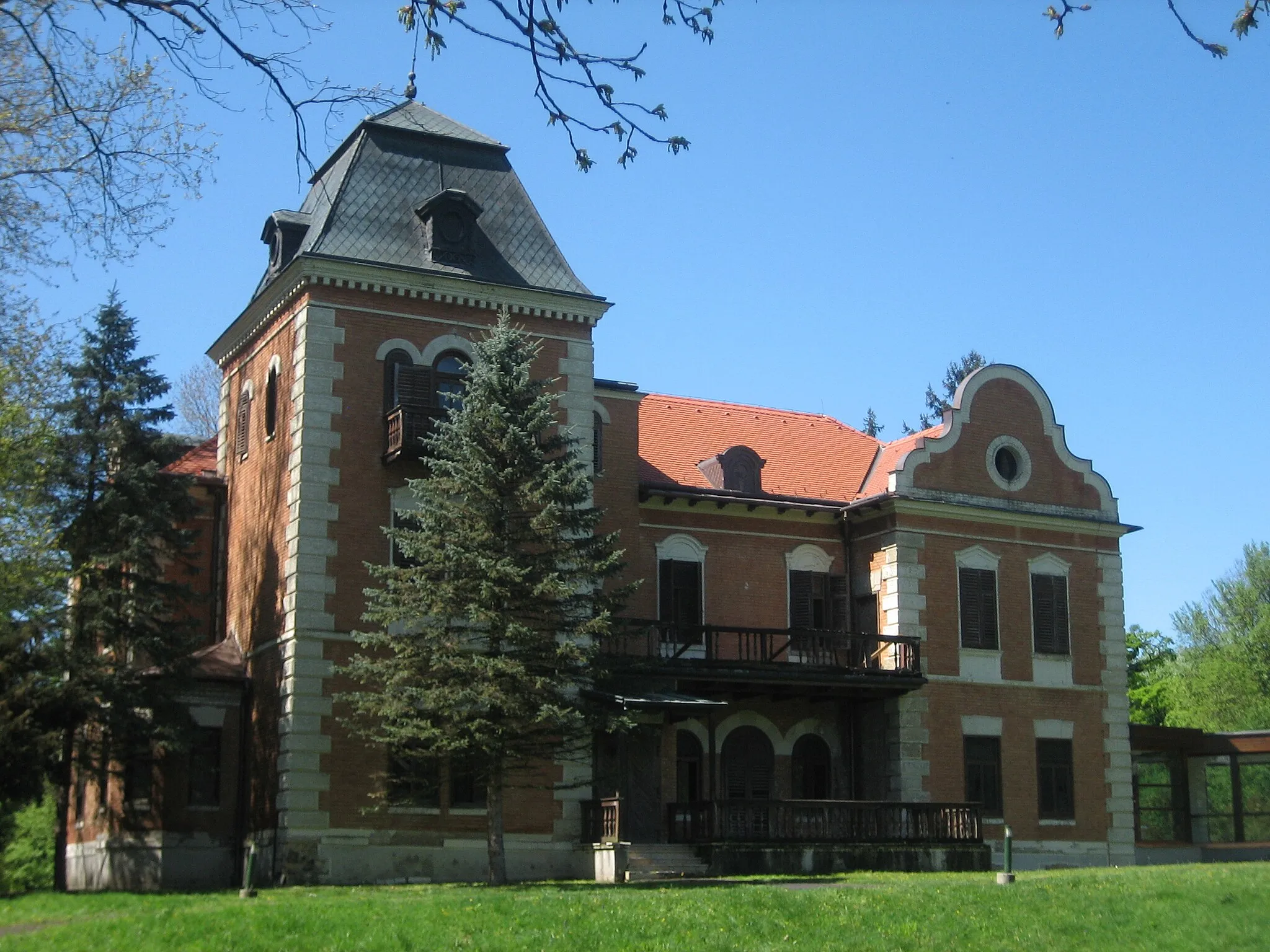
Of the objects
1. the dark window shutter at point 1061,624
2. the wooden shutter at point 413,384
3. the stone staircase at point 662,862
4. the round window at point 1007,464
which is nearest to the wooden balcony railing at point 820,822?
the stone staircase at point 662,862

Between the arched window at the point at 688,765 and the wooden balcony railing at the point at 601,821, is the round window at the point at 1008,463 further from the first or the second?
the wooden balcony railing at the point at 601,821

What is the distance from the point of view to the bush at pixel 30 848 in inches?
1257

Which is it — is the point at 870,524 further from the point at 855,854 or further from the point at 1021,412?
the point at 855,854

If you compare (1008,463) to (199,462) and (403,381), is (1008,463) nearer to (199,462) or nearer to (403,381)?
(403,381)

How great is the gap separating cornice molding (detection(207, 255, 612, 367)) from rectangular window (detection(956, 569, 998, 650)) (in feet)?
31.7

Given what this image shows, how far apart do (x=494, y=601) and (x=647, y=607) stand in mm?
8076

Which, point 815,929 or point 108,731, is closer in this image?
point 815,929

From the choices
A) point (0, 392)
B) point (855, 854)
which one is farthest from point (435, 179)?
point (855, 854)

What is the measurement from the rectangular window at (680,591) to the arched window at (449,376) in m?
6.18

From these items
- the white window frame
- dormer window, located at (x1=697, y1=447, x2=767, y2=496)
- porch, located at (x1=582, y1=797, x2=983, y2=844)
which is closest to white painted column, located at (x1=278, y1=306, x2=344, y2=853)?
porch, located at (x1=582, y1=797, x2=983, y2=844)

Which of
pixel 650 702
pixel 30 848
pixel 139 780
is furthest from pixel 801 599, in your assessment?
pixel 30 848

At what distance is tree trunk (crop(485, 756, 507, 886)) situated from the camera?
2345cm

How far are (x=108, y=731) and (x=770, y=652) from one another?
12.3m

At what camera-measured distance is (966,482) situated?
3278 cm
